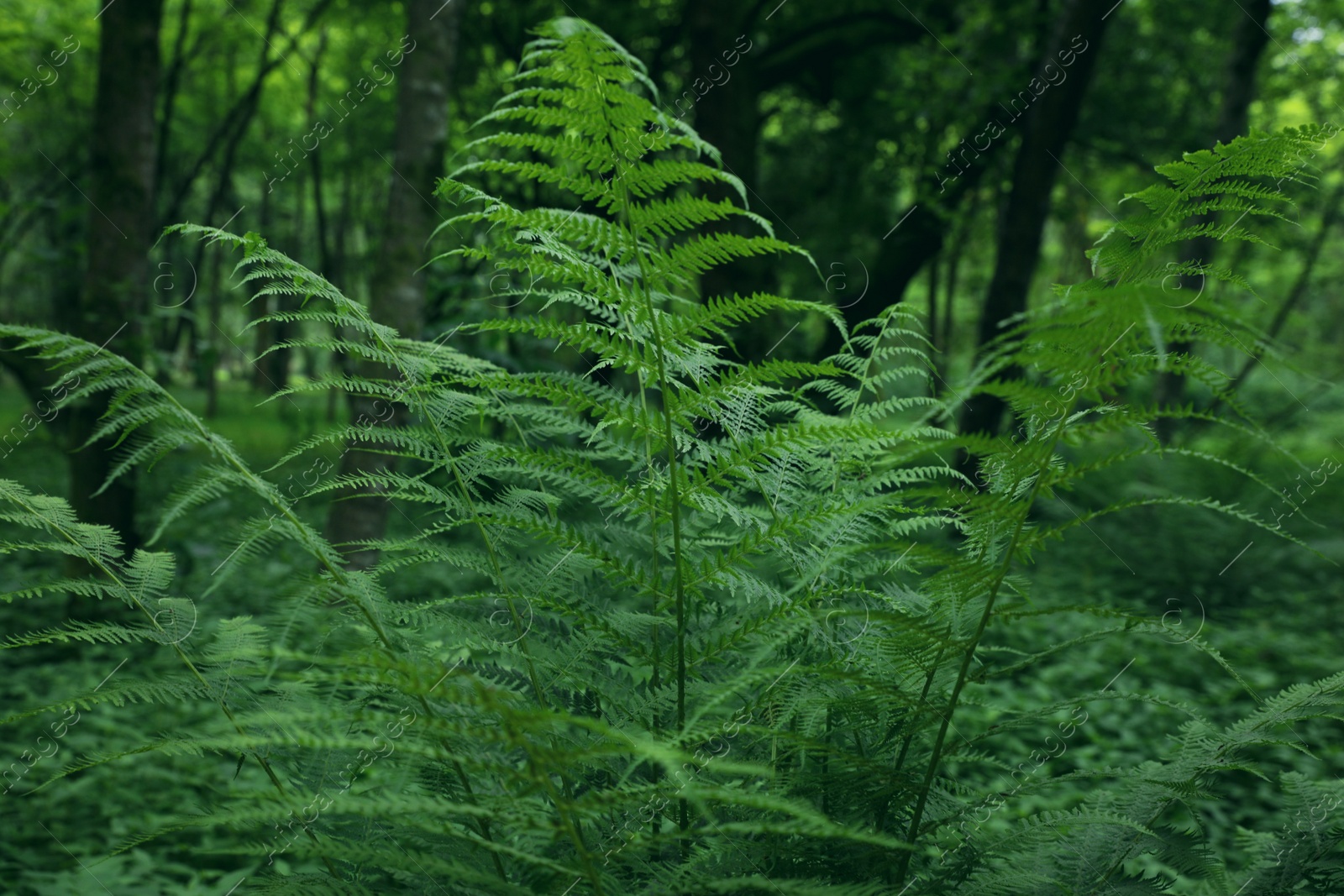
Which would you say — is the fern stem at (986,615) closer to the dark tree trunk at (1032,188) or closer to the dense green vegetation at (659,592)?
the dense green vegetation at (659,592)

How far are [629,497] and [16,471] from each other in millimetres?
12727

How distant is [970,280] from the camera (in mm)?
16719

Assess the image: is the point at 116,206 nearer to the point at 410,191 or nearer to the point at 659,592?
the point at 410,191

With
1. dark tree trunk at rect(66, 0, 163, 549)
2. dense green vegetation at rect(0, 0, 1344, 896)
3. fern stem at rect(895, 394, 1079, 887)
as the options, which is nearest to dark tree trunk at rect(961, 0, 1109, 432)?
dense green vegetation at rect(0, 0, 1344, 896)

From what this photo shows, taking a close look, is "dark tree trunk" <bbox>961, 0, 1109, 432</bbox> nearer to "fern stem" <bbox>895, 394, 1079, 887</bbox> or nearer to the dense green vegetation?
the dense green vegetation

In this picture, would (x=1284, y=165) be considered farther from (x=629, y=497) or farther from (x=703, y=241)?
(x=629, y=497)

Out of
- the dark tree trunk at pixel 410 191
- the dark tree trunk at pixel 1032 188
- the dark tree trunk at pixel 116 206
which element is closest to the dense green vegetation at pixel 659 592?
the dark tree trunk at pixel 410 191

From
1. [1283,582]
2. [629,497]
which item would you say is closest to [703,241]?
[629,497]

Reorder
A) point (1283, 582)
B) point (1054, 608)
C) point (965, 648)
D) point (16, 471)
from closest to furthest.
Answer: point (1054, 608), point (965, 648), point (1283, 582), point (16, 471)

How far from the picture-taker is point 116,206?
4973 mm

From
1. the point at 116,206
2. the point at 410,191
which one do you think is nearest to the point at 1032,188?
the point at 410,191

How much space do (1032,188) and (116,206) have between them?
23.4ft

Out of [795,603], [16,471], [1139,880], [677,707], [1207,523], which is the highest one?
[16,471]

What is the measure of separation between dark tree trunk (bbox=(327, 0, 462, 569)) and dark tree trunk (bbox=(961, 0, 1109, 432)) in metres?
4.50
